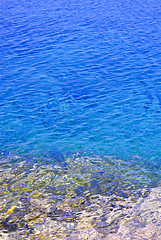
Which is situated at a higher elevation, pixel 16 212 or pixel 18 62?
pixel 18 62

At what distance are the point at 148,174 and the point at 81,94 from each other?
895cm

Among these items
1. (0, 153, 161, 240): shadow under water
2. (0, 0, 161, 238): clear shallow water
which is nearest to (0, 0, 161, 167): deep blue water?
(0, 0, 161, 238): clear shallow water

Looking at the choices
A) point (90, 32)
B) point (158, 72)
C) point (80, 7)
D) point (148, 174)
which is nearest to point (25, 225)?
point (148, 174)

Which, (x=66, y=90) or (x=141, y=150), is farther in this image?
(x=66, y=90)

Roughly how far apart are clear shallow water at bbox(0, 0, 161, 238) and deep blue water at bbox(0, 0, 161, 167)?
0.05 m

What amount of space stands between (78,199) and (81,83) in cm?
1188

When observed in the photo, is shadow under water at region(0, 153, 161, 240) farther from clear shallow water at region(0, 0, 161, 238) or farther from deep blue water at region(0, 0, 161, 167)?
deep blue water at region(0, 0, 161, 167)

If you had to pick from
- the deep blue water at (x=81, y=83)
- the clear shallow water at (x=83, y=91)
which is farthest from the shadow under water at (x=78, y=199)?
the deep blue water at (x=81, y=83)

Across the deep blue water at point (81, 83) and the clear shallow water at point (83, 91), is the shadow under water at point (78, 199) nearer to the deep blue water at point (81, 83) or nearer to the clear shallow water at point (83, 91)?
the clear shallow water at point (83, 91)

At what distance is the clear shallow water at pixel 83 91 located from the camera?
1351cm

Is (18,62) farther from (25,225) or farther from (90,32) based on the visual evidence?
(25,225)

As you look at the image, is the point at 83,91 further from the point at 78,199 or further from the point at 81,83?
the point at 78,199

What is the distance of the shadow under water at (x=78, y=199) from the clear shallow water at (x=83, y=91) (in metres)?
0.11

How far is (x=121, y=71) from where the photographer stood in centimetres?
2209
